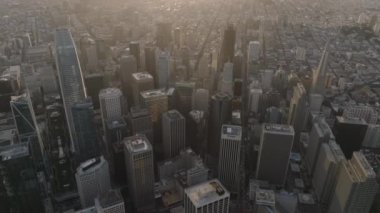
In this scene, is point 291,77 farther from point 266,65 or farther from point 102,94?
point 102,94

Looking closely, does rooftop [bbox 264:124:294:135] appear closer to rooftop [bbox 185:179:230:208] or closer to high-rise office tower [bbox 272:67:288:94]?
rooftop [bbox 185:179:230:208]

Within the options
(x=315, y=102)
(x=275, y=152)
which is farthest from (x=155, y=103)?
(x=315, y=102)

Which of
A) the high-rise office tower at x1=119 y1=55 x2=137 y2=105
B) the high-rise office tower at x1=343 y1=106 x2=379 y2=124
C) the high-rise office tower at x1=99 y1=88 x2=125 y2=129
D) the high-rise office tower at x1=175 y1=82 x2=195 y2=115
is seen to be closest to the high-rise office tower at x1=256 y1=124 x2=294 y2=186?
the high-rise office tower at x1=175 y1=82 x2=195 y2=115

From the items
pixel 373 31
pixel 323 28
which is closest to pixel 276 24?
pixel 323 28

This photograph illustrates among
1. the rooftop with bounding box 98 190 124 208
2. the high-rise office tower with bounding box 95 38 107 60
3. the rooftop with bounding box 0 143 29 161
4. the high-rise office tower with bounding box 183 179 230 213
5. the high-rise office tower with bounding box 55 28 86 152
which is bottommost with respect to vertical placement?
the rooftop with bounding box 98 190 124 208

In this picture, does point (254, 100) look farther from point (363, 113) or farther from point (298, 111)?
point (363, 113)

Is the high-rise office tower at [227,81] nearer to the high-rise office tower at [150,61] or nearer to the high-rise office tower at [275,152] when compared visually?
the high-rise office tower at [150,61]
